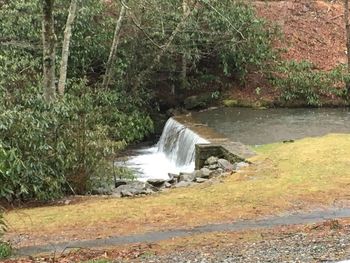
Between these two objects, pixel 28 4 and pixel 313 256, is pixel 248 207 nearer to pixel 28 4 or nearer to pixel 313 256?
pixel 313 256

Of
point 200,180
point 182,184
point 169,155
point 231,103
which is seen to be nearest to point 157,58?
point 231,103

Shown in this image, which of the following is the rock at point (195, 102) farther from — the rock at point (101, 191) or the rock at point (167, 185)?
the rock at point (101, 191)

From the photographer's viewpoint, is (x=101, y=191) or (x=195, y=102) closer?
(x=101, y=191)

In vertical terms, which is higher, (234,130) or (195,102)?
(195,102)

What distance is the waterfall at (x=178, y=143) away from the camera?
15.9m

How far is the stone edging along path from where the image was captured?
24.8ft

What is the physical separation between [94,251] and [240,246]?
6.06 feet

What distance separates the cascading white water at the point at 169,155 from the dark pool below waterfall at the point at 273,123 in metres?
1.02

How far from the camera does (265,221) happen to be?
841 cm

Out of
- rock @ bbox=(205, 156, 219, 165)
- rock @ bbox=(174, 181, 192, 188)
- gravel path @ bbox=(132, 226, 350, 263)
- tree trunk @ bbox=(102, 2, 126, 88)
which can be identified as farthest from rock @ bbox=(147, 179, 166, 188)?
tree trunk @ bbox=(102, 2, 126, 88)

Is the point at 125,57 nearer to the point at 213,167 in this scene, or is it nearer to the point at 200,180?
the point at 213,167

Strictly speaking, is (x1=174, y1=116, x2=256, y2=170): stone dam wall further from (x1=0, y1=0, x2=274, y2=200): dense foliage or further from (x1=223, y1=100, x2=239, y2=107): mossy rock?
(x1=223, y1=100, x2=239, y2=107): mossy rock

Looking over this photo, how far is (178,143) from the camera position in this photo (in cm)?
1714

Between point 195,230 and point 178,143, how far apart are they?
9.18 metres
